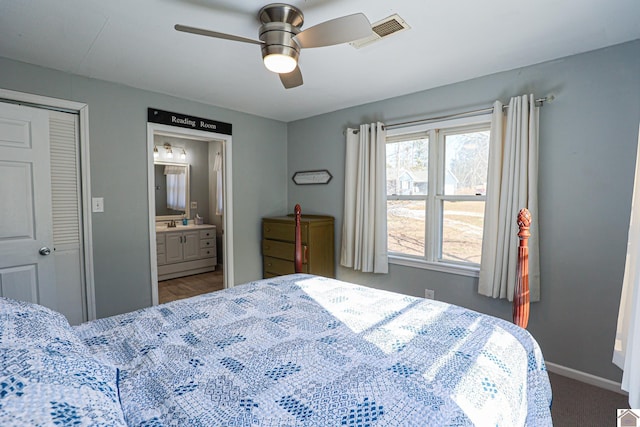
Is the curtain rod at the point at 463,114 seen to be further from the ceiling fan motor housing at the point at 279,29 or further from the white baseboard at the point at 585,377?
the white baseboard at the point at 585,377

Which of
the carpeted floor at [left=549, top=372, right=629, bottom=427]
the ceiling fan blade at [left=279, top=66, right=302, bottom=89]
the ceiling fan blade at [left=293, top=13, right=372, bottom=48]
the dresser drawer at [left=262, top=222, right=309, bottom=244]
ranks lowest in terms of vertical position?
the carpeted floor at [left=549, top=372, right=629, bottom=427]

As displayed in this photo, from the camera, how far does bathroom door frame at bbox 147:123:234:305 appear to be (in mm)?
3023

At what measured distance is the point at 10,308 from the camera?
1.00 metres

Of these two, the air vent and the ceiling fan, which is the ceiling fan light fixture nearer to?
the ceiling fan

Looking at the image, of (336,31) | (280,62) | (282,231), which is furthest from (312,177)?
(336,31)

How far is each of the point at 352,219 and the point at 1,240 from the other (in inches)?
118

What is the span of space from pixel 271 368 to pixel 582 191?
248 cm

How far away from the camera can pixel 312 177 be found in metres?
3.95

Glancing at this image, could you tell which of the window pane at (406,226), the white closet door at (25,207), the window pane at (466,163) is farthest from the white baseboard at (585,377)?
the white closet door at (25,207)

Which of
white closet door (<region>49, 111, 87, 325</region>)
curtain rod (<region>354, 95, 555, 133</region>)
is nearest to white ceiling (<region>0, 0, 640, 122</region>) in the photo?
curtain rod (<region>354, 95, 555, 133</region>)

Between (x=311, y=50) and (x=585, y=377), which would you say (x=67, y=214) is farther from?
(x=585, y=377)

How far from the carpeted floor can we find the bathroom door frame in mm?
3165

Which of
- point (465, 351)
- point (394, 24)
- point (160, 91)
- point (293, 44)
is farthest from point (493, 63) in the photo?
point (160, 91)

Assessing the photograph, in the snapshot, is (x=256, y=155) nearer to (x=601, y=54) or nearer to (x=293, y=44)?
(x=293, y=44)
